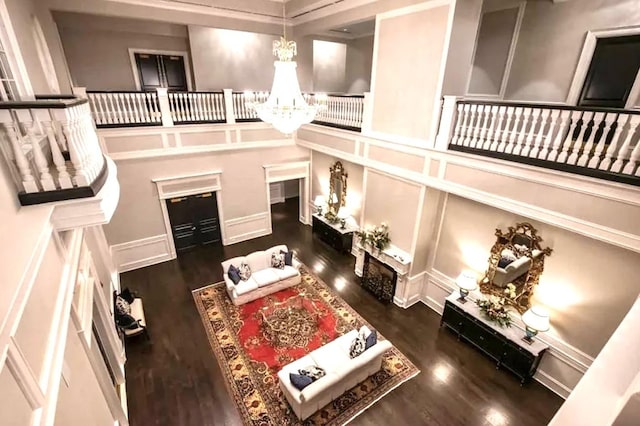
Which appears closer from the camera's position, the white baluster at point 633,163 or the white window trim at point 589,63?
the white baluster at point 633,163

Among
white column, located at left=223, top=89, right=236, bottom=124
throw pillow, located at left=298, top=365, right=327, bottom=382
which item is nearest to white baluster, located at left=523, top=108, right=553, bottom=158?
throw pillow, located at left=298, top=365, right=327, bottom=382

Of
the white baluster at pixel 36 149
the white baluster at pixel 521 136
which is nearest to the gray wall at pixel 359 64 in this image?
the white baluster at pixel 521 136

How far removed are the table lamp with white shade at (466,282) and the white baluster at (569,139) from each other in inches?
98.9

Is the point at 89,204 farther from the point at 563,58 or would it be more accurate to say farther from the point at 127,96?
the point at 563,58

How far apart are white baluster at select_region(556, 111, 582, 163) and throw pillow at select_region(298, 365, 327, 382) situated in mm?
4220

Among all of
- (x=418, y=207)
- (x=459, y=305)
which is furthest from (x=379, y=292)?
(x=418, y=207)

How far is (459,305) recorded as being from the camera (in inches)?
215

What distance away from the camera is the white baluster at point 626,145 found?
3088 millimetres

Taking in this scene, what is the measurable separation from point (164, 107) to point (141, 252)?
3638mm

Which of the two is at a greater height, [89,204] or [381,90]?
[381,90]

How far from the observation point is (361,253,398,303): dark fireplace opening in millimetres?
6410

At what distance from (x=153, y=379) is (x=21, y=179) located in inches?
157

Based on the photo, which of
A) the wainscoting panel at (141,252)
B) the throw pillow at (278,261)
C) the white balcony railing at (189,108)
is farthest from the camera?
the wainscoting panel at (141,252)

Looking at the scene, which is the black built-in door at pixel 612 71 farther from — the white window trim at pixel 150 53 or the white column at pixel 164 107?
the white window trim at pixel 150 53
